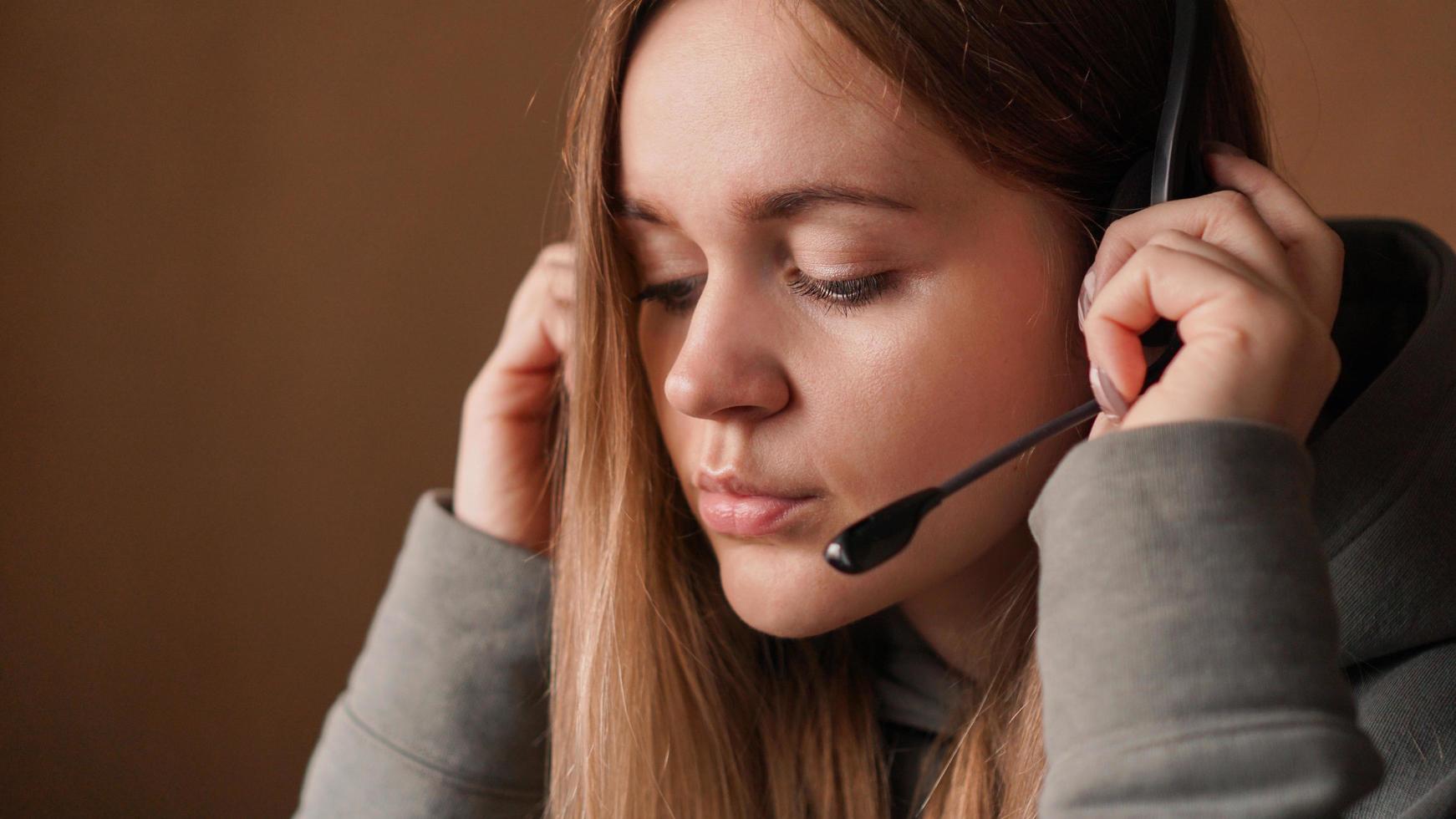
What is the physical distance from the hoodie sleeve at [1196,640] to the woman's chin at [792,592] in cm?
22

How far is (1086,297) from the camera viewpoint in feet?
2.41

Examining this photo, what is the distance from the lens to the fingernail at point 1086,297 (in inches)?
28.6

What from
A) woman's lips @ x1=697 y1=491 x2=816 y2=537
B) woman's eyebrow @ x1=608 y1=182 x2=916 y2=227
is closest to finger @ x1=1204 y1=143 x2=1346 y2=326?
woman's eyebrow @ x1=608 y1=182 x2=916 y2=227

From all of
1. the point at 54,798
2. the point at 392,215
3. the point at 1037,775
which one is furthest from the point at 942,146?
the point at 54,798

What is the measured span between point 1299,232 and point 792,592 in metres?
0.39

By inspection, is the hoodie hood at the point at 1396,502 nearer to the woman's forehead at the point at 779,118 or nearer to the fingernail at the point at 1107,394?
the fingernail at the point at 1107,394

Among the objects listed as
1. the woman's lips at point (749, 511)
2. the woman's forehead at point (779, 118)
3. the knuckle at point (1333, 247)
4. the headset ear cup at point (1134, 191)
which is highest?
the woman's forehead at point (779, 118)

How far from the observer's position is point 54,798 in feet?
4.33

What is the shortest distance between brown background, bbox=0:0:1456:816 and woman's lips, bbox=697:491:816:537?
1.26 ft

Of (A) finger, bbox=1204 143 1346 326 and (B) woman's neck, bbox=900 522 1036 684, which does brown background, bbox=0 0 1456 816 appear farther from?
(A) finger, bbox=1204 143 1346 326

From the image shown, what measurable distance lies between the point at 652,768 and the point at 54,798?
0.78 metres

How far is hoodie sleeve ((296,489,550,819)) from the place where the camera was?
3.43 feet

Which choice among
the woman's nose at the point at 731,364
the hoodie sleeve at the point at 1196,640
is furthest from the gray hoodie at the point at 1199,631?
the woman's nose at the point at 731,364

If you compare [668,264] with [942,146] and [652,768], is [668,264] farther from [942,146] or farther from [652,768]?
[652,768]
